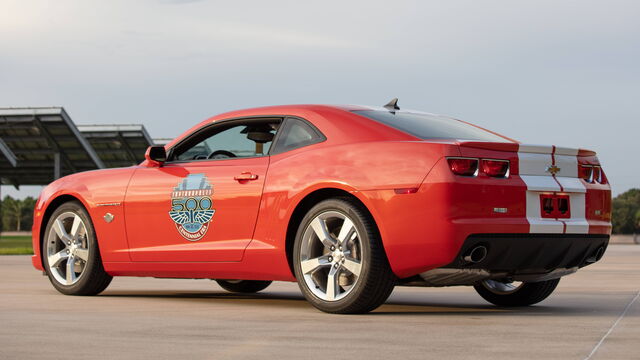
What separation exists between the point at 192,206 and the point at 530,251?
263cm

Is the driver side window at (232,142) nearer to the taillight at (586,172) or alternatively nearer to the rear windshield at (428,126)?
the rear windshield at (428,126)

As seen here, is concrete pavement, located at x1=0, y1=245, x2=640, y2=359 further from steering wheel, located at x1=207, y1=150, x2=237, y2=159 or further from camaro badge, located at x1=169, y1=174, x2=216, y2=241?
steering wheel, located at x1=207, y1=150, x2=237, y2=159

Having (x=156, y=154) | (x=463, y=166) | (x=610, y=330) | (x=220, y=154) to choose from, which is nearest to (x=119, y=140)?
(x=156, y=154)

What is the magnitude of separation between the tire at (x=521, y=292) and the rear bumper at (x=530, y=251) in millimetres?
826

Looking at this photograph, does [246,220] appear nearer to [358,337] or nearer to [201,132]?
[201,132]

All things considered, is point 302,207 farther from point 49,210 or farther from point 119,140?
point 119,140

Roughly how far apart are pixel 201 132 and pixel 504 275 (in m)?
2.79

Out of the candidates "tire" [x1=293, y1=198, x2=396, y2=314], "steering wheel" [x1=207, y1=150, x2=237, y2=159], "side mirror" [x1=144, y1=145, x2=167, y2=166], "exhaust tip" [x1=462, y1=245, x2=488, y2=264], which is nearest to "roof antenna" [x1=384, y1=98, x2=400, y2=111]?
"steering wheel" [x1=207, y1=150, x2=237, y2=159]

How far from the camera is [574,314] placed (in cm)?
765

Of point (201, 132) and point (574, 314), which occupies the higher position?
point (201, 132)

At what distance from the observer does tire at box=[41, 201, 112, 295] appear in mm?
9109

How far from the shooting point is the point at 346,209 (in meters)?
7.21

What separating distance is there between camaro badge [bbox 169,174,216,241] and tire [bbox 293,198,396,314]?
3.11 feet

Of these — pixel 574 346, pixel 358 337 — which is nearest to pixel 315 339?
pixel 358 337
